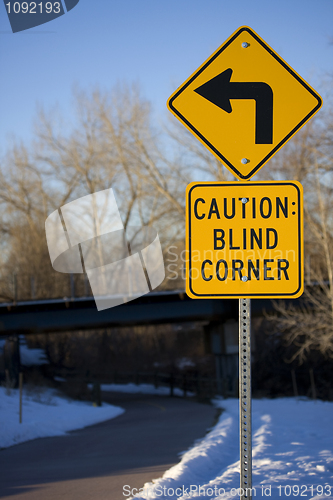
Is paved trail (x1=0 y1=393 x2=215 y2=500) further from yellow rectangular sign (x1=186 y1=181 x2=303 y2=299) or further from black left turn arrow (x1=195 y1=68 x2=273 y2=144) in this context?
black left turn arrow (x1=195 y1=68 x2=273 y2=144)

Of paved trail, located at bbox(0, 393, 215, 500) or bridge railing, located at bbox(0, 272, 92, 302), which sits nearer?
paved trail, located at bbox(0, 393, 215, 500)

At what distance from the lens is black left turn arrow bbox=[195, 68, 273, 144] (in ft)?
10.5

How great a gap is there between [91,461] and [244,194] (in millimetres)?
6552

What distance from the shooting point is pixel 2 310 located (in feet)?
80.4

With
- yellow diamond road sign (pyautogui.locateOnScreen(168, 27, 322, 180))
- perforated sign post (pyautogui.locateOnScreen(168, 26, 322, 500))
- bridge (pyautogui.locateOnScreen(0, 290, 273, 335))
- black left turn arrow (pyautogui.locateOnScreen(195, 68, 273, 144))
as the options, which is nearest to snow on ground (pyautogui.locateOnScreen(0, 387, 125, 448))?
bridge (pyautogui.locateOnScreen(0, 290, 273, 335))

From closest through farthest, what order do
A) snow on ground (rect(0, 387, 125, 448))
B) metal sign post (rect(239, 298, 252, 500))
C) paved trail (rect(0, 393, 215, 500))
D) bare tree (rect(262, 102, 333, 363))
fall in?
metal sign post (rect(239, 298, 252, 500))
paved trail (rect(0, 393, 215, 500))
snow on ground (rect(0, 387, 125, 448))
bare tree (rect(262, 102, 333, 363))

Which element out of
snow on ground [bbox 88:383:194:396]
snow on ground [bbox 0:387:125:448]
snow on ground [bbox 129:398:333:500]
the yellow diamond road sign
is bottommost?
snow on ground [bbox 88:383:194:396]

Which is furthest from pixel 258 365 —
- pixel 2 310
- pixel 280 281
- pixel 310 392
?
pixel 280 281

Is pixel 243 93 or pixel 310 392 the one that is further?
pixel 310 392

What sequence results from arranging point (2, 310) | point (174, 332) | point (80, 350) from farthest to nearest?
point (174, 332), point (80, 350), point (2, 310)

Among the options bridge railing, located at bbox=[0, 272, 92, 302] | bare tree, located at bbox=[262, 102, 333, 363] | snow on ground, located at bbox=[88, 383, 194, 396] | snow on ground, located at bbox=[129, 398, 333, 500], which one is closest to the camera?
snow on ground, located at bbox=[129, 398, 333, 500]

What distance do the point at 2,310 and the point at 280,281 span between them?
23261 mm

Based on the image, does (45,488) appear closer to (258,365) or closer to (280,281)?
(280,281)

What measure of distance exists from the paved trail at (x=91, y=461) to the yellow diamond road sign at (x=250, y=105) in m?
4.36
